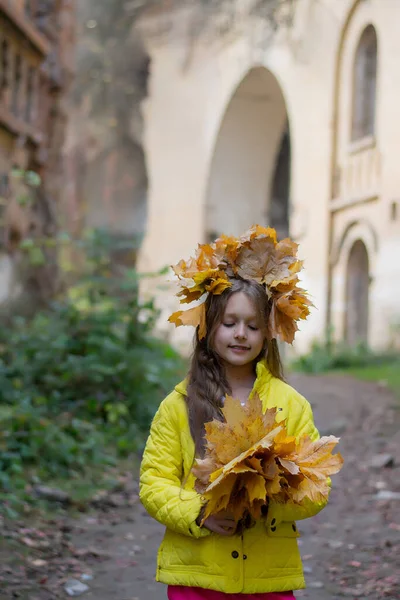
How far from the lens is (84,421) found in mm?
6211

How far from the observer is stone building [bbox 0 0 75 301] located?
722cm

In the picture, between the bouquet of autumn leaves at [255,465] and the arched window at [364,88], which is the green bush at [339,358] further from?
the bouquet of autumn leaves at [255,465]

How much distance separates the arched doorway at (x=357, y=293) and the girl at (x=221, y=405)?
37.5 feet

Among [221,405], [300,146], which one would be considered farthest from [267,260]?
[300,146]

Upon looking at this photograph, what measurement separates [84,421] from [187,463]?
3923mm

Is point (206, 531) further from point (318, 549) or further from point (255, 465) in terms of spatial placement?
point (318, 549)

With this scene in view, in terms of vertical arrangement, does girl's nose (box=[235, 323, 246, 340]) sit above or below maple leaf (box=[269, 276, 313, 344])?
below

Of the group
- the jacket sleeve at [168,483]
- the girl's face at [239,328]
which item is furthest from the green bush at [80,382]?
the girl's face at [239,328]

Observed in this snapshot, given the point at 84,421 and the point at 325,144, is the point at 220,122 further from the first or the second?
the point at 84,421

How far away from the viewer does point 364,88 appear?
1338 centimetres

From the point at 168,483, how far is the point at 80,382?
4344mm

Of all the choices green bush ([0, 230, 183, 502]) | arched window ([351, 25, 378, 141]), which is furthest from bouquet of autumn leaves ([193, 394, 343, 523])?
arched window ([351, 25, 378, 141])

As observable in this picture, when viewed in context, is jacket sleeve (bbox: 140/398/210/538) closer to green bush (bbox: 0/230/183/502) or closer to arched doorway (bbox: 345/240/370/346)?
green bush (bbox: 0/230/183/502)

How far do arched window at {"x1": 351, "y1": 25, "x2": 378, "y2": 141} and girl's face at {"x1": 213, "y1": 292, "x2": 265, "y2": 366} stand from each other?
1154cm
